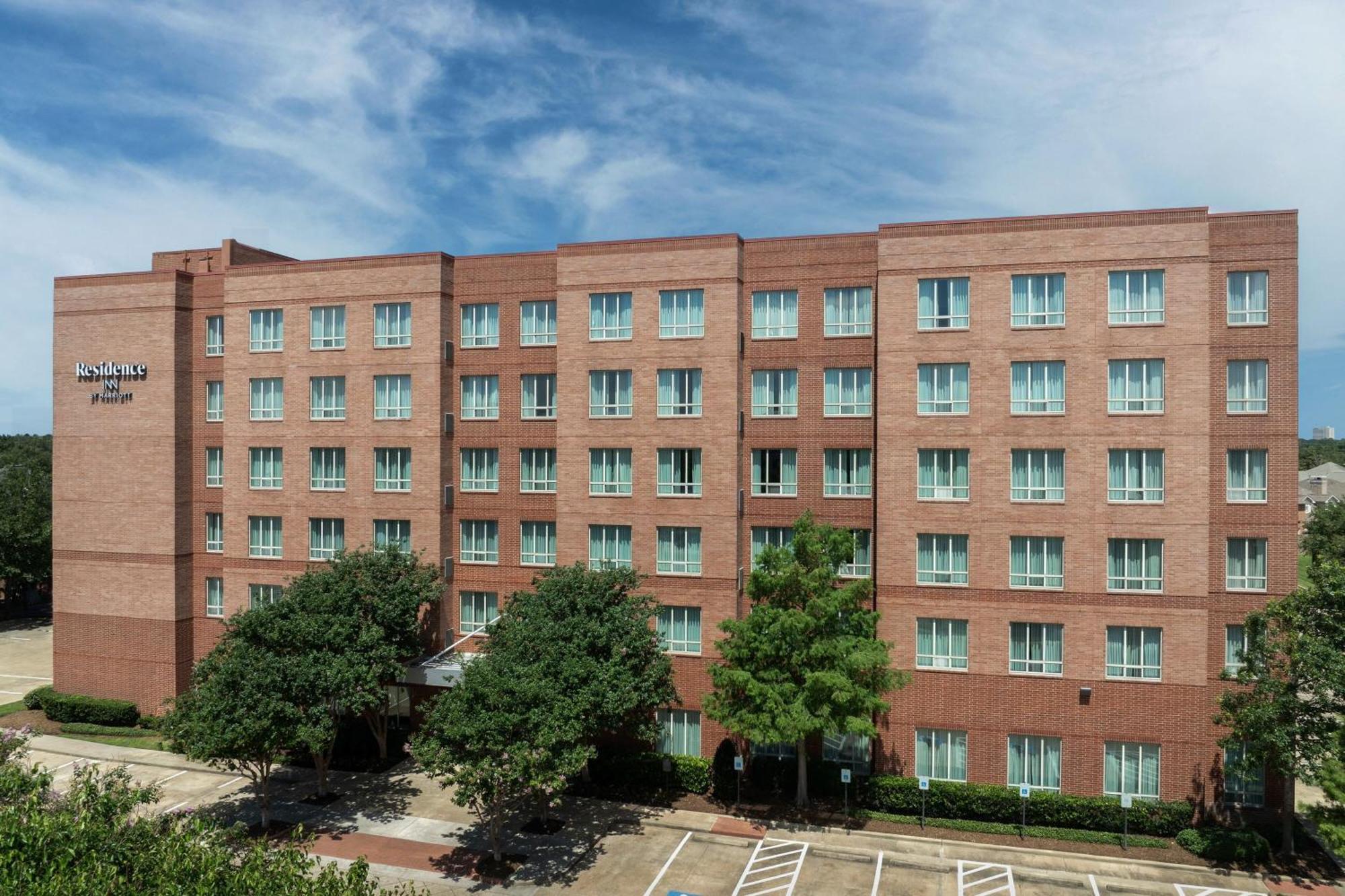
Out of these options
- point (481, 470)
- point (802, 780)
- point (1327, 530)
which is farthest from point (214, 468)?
point (1327, 530)

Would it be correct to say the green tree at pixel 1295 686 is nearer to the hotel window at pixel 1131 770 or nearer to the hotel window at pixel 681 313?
the hotel window at pixel 1131 770

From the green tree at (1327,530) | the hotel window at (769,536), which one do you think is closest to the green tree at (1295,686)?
the hotel window at (769,536)

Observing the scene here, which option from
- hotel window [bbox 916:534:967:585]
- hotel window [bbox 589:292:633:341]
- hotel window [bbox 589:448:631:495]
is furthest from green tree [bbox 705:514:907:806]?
hotel window [bbox 589:292:633:341]

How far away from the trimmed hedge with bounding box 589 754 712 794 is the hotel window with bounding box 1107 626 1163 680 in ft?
49.6

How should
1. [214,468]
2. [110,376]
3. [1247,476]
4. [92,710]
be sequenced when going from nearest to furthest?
[1247,476] → [92,710] → [214,468] → [110,376]

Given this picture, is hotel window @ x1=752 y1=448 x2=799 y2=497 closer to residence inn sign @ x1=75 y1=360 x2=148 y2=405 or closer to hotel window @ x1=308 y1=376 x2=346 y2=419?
hotel window @ x1=308 y1=376 x2=346 y2=419

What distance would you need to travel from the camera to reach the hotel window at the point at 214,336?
136 ft

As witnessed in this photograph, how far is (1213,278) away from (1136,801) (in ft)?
60.0

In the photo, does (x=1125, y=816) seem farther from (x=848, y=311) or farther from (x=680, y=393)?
(x=680, y=393)

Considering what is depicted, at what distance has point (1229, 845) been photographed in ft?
89.9

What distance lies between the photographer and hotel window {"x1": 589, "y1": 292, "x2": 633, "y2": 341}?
35812mm

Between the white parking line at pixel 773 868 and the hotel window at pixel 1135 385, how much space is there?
18.8 metres

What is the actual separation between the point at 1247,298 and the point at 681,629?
2381 centimetres

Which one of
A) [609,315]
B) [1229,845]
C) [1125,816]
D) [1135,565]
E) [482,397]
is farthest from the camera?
[482,397]
